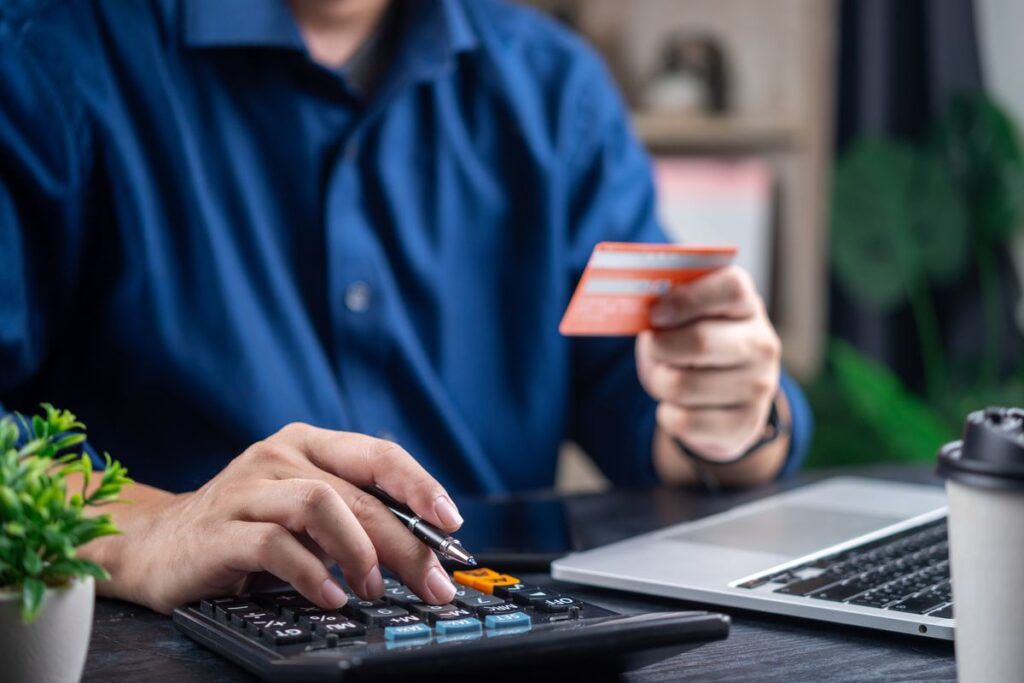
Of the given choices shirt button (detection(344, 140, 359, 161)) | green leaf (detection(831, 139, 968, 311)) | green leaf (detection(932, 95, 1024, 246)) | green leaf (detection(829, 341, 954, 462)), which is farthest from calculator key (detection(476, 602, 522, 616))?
green leaf (detection(932, 95, 1024, 246))

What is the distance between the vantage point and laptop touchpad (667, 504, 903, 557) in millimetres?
796

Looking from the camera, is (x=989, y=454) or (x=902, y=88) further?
(x=902, y=88)

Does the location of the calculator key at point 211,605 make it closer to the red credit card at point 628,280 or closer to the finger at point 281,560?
the finger at point 281,560

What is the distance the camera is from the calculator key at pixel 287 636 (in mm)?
515

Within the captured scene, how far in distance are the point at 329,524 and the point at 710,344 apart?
49 centimetres

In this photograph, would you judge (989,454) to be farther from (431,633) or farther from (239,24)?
(239,24)

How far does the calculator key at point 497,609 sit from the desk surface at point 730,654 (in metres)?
0.06

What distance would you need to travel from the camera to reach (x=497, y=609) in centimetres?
56

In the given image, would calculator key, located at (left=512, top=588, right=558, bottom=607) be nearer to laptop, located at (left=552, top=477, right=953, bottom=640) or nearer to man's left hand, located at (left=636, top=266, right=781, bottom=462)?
laptop, located at (left=552, top=477, right=953, bottom=640)

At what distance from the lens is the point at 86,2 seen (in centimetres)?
105

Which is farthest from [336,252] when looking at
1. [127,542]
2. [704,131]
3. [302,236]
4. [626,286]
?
[704,131]

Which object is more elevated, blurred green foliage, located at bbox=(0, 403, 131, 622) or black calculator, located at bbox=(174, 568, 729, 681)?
blurred green foliage, located at bbox=(0, 403, 131, 622)

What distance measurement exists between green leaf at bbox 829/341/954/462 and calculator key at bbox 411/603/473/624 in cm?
183

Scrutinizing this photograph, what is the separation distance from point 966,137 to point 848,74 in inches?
10.9
